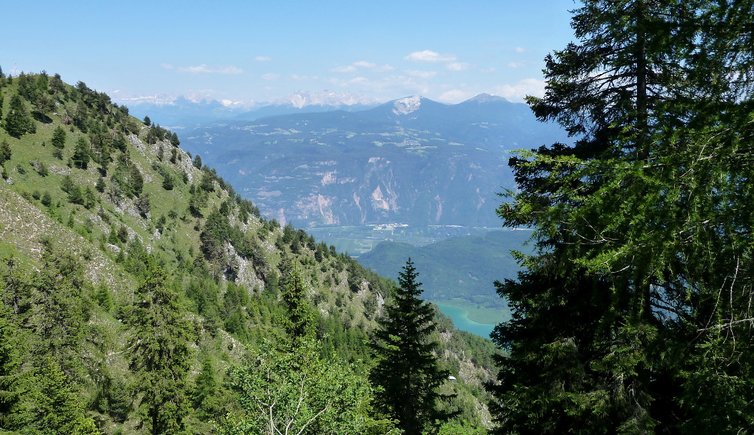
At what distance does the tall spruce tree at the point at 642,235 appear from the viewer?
5020 millimetres

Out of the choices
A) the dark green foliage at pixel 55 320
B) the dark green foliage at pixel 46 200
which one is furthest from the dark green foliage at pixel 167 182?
the dark green foliage at pixel 55 320

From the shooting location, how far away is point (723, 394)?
5.44 meters

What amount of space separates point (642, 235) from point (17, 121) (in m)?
109

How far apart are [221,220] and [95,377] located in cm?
7473

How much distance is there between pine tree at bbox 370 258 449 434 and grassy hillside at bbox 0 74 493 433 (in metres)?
1.24

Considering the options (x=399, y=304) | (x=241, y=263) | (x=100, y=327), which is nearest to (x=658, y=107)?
(x=399, y=304)

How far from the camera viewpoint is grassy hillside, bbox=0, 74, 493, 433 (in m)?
A: 29.5

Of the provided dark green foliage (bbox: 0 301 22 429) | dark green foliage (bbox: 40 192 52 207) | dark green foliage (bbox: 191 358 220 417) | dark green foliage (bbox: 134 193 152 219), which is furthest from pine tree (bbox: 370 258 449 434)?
dark green foliage (bbox: 134 193 152 219)

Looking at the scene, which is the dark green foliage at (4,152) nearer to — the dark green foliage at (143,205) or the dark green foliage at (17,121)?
the dark green foliage at (17,121)

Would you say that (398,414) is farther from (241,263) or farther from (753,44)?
(241,263)

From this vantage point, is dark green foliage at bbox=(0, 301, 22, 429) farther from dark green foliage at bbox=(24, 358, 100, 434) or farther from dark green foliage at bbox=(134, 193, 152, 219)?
dark green foliage at bbox=(134, 193, 152, 219)

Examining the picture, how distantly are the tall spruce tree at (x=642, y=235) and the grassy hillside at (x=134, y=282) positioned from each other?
7.12 meters

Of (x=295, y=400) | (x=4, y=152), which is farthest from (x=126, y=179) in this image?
(x=295, y=400)

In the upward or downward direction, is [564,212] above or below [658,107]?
below
